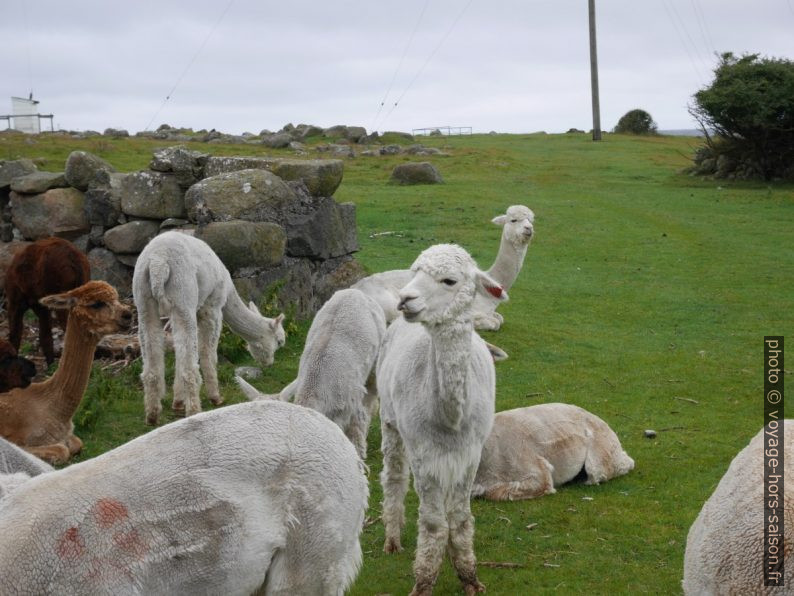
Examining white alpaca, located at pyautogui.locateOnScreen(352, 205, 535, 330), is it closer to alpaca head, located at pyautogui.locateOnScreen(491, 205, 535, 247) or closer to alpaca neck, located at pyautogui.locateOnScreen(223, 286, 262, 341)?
alpaca head, located at pyautogui.locateOnScreen(491, 205, 535, 247)

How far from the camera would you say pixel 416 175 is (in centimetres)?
2856

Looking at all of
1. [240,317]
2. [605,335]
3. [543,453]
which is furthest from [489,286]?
[605,335]

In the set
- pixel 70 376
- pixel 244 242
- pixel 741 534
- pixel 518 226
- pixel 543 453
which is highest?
pixel 518 226

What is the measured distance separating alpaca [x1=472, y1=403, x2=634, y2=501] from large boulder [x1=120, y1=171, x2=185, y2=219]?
20.8 ft

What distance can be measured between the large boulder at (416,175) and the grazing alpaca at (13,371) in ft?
70.2

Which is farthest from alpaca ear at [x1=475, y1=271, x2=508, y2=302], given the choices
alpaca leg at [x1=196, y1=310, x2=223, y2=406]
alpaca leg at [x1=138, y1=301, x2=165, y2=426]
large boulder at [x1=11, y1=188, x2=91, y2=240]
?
large boulder at [x1=11, y1=188, x2=91, y2=240]

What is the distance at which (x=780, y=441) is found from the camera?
179 inches

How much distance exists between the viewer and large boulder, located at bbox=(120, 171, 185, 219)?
12570 millimetres

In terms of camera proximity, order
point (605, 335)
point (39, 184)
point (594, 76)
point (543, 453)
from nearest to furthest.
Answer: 1. point (543, 453)
2. point (39, 184)
3. point (605, 335)
4. point (594, 76)

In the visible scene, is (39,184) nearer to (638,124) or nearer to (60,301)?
(60,301)

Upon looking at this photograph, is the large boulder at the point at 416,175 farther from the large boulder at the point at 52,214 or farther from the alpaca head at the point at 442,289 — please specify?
the alpaca head at the point at 442,289

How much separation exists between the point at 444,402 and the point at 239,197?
23.5ft

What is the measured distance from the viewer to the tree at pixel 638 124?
50.4 meters

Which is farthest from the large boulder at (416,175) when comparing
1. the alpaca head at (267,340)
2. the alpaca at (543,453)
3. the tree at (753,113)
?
the alpaca at (543,453)
